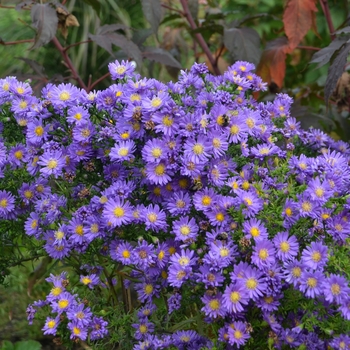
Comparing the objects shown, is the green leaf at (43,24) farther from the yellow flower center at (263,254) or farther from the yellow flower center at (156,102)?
the yellow flower center at (263,254)

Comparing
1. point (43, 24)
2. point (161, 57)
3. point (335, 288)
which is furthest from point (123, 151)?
point (161, 57)

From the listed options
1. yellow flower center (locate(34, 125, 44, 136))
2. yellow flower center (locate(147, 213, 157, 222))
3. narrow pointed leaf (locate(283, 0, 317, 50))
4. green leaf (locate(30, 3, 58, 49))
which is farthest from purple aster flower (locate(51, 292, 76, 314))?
narrow pointed leaf (locate(283, 0, 317, 50))

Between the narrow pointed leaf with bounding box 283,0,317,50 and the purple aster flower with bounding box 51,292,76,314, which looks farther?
the narrow pointed leaf with bounding box 283,0,317,50

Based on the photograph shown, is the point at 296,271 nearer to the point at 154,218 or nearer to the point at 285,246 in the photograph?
the point at 285,246

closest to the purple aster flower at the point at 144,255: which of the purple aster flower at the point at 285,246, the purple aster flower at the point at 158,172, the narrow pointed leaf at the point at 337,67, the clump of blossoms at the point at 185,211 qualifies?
the clump of blossoms at the point at 185,211

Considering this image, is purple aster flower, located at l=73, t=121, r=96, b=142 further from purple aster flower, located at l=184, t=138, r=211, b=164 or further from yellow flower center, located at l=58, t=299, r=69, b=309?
yellow flower center, located at l=58, t=299, r=69, b=309

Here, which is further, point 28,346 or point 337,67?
point 28,346
